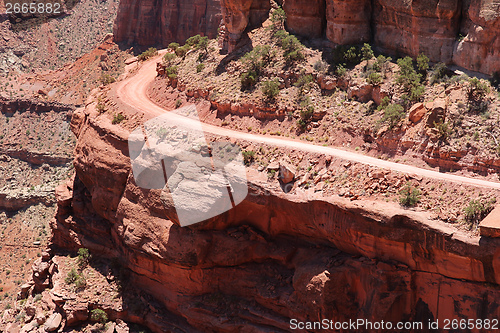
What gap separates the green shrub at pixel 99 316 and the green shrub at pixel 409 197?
1003 inches

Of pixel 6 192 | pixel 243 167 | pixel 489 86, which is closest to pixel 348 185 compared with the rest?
pixel 243 167

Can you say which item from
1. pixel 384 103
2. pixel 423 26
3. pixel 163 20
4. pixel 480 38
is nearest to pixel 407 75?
pixel 384 103

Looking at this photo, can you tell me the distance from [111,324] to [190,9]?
6407cm

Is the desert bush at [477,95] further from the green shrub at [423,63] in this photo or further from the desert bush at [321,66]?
the desert bush at [321,66]

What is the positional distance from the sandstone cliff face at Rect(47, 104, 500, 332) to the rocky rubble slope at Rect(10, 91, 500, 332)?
7 centimetres

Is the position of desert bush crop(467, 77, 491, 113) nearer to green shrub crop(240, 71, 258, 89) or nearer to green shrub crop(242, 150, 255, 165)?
green shrub crop(242, 150, 255, 165)

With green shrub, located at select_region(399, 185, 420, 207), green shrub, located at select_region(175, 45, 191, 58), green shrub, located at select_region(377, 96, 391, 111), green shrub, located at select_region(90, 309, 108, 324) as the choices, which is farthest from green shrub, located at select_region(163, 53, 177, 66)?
green shrub, located at select_region(399, 185, 420, 207)

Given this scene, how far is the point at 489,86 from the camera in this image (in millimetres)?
39062

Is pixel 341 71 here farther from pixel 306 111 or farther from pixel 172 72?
pixel 172 72

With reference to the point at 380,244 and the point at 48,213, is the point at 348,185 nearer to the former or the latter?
the point at 380,244

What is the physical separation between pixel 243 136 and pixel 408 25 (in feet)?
51.2

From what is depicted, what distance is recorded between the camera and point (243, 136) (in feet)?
149

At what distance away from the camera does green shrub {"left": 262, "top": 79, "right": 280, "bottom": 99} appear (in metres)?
47.2

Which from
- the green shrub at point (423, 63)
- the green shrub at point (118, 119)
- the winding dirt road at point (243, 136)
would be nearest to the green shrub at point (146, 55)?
the winding dirt road at point (243, 136)
